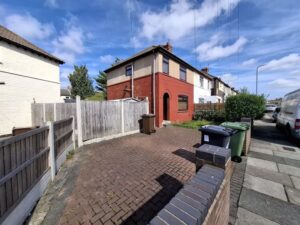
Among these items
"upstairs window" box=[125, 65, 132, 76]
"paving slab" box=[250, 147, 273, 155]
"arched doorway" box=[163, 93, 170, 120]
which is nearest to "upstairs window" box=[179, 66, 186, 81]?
"arched doorway" box=[163, 93, 170, 120]

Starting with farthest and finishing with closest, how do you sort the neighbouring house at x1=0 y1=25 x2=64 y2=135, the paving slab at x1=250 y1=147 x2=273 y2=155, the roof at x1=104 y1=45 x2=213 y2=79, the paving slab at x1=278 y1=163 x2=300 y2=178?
the roof at x1=104 y1=45 x2=213 y2=79 < the neighbouring house at x1=0 y1=25 x2=64 y2=135 < the paving slab at x1=250 y1=147 x2=273 y2=155 < the paving slab at x1=278 y1=163 x2=300 y2=178

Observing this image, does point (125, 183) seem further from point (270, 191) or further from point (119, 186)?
point (270, 191)

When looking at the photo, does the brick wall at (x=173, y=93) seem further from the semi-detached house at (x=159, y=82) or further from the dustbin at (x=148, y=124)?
the dustbin at (x=148, y=124)

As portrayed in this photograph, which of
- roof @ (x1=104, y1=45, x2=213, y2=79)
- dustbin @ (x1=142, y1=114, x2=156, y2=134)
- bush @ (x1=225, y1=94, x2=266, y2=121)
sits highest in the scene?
roof @ (x1=104, y1=45, x2=213, y2=79)

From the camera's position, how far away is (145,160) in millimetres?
5195

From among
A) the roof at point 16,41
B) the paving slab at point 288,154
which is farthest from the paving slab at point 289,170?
the roof at point 16,41

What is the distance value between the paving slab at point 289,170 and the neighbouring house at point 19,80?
44.7 feet

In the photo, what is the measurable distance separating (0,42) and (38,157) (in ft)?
36.6

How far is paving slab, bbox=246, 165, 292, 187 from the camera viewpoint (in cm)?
393

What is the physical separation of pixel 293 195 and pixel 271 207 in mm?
923

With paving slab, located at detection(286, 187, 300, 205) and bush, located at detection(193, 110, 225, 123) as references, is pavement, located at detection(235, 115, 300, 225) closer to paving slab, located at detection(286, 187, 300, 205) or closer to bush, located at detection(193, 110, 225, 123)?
paving slab, located at detection(286, 187, 300, 205)

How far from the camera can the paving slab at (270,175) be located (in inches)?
155

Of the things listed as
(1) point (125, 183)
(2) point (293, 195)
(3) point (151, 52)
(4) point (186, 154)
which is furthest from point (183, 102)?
(1) point (125, 183)

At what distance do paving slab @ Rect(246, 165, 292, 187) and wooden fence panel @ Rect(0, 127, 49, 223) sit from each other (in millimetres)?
5538
